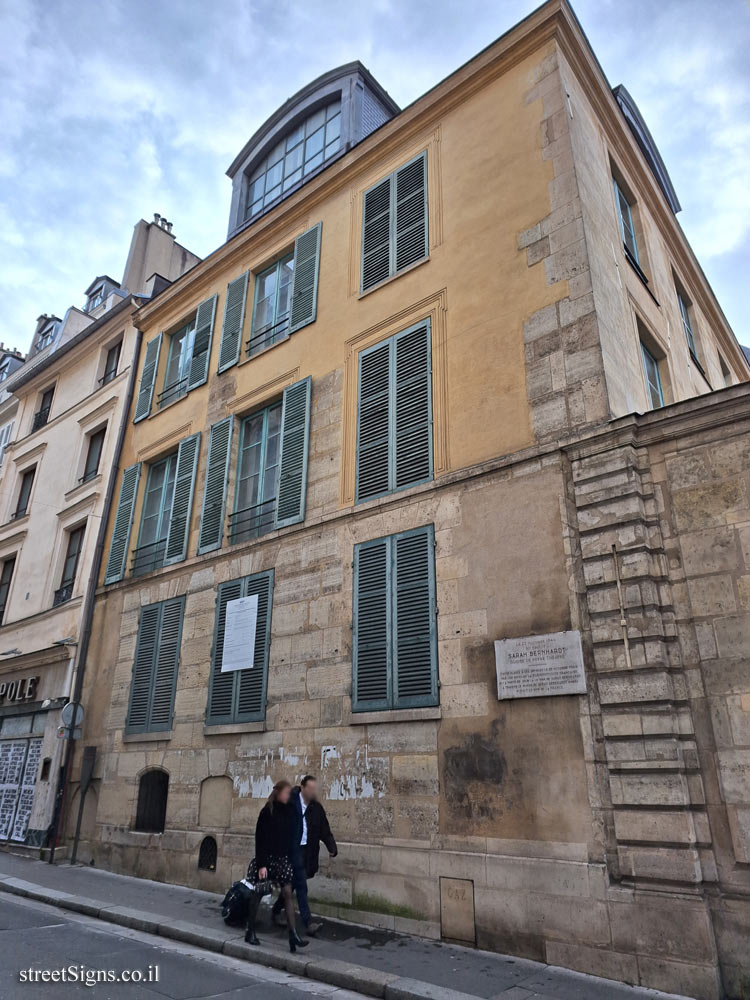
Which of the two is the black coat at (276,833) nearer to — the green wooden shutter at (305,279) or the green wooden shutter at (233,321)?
the green wooden shutter at (305,279)

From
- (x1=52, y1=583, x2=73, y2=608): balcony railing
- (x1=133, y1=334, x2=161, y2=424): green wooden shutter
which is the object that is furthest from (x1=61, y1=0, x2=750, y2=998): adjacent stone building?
(x1=52, y1=583, x2=73, y2=608): balcony railing

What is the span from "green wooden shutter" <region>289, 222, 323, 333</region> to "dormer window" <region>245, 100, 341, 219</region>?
3.24m

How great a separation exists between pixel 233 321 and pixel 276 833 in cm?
874

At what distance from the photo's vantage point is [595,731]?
6.02 meters

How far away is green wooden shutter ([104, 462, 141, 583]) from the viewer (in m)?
12.7

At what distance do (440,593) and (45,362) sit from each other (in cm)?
1447

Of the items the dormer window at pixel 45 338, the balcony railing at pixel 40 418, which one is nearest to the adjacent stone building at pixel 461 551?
the balcony railing at pixel 40 418

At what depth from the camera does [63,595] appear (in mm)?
14211

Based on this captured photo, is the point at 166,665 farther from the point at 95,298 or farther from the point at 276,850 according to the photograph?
the point at 95,298

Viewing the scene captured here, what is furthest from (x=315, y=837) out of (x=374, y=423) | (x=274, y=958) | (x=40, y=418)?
(x=40, y=418)

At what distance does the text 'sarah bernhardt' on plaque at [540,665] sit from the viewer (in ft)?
20.5

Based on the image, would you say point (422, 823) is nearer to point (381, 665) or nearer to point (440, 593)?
point (381, 665)

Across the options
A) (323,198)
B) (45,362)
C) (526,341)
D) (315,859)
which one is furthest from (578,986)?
(45,362)

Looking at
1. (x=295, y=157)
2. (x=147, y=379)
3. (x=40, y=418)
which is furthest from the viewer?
(x=40, y=418)
